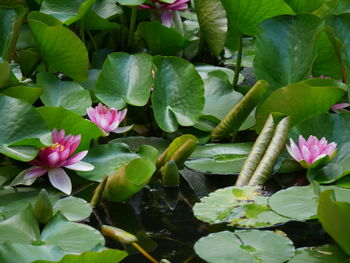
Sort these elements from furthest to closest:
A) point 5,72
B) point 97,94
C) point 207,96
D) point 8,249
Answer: point 207,96 → point 97,94 → point 5,72 → point 8,249

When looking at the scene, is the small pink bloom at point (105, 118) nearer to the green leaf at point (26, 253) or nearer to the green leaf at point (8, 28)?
the green leaf at point (8, 28)

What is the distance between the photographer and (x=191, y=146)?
1783 millimetres

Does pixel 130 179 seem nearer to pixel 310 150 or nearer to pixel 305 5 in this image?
pixel 310 150

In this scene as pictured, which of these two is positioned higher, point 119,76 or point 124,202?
point 119,76

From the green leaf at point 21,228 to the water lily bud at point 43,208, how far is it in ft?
0.06

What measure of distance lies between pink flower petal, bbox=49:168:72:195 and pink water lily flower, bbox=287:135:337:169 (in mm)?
581

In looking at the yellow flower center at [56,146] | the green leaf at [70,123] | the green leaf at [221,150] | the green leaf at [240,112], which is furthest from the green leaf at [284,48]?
the yellow flower center at [56,146]

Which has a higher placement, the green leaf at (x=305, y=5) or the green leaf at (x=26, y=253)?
the green leaf at (x=305, y=5)

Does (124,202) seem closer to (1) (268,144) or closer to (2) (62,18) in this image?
(1) (268,144)

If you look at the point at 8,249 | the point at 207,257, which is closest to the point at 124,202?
the point at 207,257

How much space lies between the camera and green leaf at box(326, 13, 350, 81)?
2.04m

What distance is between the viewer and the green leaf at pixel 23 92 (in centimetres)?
178

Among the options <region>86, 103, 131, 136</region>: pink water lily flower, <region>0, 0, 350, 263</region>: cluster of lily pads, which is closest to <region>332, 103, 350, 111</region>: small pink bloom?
<region>0, 0, 350, 263</region>: cluster of lily pads

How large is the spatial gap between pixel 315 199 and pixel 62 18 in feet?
3.70
